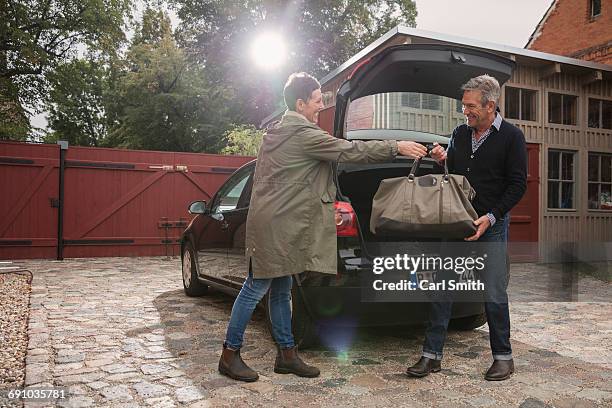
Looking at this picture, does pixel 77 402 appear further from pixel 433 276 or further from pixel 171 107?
pixel 171 107

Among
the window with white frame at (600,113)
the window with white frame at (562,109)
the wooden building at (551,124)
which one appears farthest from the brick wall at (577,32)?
the window with white frame at (562,109)

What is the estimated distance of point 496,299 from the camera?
331 centimetres

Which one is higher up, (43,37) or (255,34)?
(255,34)

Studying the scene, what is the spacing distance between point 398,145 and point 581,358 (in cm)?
222

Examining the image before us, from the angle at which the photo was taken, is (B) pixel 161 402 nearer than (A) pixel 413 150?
Yes

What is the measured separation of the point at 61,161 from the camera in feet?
34.0

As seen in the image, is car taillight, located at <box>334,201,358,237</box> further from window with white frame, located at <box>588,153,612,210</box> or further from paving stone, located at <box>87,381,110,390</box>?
window with white frame, located at <box>588,153,612,210</box>

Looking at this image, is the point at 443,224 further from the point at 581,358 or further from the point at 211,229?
the point at 211,229

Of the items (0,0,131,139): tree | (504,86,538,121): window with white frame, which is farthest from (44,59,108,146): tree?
(504,86,538,121): window with white frame

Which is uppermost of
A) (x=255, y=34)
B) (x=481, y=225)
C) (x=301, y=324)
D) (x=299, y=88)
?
(x=255, y=34)

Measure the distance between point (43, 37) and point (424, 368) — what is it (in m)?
22.6

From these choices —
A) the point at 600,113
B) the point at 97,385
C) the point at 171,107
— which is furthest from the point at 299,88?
the point at 171,107

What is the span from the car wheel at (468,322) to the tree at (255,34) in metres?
23.4

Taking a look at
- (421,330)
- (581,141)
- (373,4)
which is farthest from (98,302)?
(373,4)
